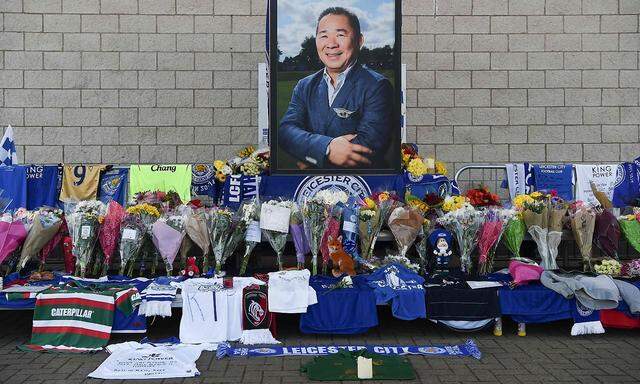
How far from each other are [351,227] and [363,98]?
1.59m

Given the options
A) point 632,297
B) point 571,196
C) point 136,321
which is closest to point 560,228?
point 632,297

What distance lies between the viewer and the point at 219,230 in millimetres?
6633

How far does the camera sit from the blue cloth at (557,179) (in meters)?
8.34

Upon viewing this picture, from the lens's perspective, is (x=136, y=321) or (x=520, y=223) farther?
(x=520, y=223)

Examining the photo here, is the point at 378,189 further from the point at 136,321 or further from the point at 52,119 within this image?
the point at 52,119

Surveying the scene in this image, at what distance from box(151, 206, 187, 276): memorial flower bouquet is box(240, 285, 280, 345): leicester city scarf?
1.05 m

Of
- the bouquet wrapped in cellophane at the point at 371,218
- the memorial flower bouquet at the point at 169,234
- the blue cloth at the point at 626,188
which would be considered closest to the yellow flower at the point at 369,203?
the bouquet wrapped in cellophane at the point at 371,218

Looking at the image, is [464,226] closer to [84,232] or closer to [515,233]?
[515,233]

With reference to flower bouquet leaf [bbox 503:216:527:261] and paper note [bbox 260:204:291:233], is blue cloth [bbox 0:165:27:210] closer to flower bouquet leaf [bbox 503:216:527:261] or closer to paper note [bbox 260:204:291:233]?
paper note [bbox 260:204:291:233]

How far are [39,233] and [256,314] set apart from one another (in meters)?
2.34

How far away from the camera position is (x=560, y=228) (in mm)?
6848

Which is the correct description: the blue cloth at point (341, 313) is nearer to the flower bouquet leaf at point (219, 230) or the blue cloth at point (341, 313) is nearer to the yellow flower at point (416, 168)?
the flower bouquet leaf at point (219, 230)

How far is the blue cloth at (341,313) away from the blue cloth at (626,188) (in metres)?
3.99

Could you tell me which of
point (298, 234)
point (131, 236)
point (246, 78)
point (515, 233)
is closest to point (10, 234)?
point (131, 236)
